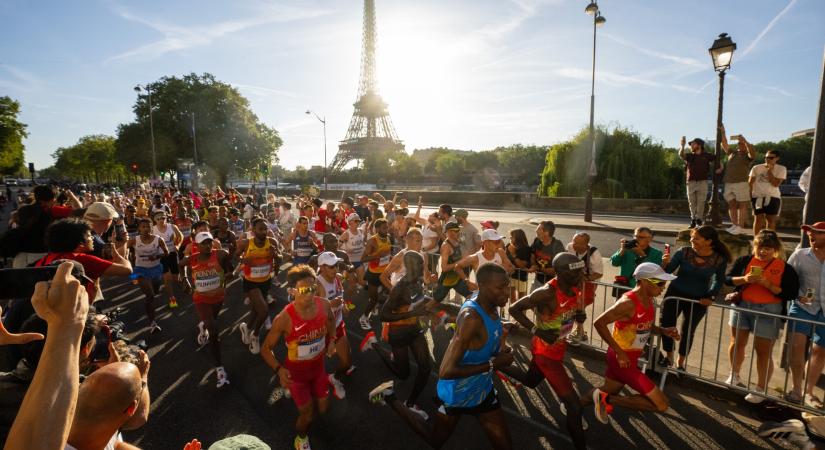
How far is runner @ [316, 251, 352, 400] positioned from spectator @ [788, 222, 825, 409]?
4.91 m

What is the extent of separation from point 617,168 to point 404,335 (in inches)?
1112

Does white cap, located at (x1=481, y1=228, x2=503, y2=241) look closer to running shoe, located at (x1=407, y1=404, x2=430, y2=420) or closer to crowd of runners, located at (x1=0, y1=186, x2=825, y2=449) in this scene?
crowd of runners, located at (x1=0, y1=186, x2=825, y2=449)

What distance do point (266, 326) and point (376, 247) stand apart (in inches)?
93.9

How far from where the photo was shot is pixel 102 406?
1.65 m

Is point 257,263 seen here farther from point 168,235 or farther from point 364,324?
Answer: point 168,235

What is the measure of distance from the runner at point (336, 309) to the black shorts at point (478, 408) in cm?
178

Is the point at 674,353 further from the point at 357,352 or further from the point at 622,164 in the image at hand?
the point at 622,164

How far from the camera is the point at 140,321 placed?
293 inches

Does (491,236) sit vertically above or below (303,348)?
above

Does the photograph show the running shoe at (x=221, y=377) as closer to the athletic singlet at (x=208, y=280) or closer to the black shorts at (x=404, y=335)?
the athletic singlet at (x=208, y=280)

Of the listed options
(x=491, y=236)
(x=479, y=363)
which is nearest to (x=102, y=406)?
(x=479, y=363)

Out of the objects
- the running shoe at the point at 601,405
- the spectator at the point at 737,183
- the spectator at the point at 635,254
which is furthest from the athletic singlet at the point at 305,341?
the spectator at the point at 737,183

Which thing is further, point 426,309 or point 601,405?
point 426,309

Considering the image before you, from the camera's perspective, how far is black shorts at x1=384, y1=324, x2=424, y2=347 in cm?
464
